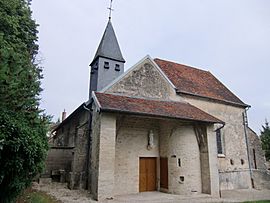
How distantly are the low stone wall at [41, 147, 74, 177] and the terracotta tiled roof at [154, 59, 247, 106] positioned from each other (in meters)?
9.10

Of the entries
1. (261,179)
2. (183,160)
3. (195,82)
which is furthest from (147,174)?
(261,179)

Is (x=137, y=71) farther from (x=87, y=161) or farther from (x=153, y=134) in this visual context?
(x=87, y=161)

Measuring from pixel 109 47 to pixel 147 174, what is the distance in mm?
10829

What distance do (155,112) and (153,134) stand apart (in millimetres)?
2782

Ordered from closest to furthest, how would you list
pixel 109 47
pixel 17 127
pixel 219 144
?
1. pixel 17 127
2. pixel 219 144
3. pixel 109 47

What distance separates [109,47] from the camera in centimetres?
1867

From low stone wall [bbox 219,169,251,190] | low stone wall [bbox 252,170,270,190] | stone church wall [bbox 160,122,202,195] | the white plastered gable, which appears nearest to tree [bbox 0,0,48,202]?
the white plastered gable

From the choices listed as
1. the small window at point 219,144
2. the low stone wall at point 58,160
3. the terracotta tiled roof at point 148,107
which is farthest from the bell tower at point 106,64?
the small window at point 219,144

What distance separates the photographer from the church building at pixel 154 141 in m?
10.5

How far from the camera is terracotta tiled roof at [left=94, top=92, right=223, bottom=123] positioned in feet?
34.0

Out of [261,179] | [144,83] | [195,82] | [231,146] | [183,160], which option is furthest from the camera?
[195,82]

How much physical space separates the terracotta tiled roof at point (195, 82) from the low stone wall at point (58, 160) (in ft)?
29.8

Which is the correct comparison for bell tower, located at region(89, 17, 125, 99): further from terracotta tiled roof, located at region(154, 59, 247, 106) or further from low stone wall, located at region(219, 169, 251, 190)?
low stone wall, located at region(219, 169, 251, 190)

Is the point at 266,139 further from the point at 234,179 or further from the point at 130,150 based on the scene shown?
the point at 130,150
